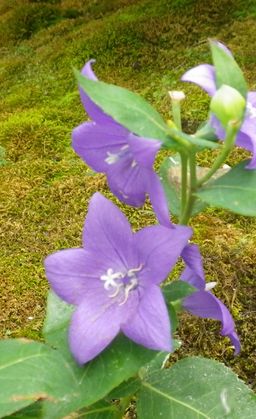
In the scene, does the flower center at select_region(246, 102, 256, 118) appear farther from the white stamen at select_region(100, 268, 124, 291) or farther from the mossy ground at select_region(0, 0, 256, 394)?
the mossy ground at select_region(0, 0, 256, 394)

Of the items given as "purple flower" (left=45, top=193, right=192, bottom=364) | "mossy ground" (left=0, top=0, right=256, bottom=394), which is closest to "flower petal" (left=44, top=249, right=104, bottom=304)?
"purple flower" (left=45, top=193, right=192, bottom=364)

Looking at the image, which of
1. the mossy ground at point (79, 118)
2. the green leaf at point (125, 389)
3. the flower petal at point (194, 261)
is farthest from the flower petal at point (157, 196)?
the mossy ground at point (79, 118)

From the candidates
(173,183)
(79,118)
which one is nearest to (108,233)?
(173,183)

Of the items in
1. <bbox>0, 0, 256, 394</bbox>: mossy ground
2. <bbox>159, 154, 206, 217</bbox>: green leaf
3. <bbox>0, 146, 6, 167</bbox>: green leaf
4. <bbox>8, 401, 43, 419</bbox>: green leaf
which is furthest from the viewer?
<bbox>0, 146, 6, 167</bbox>: green leaf

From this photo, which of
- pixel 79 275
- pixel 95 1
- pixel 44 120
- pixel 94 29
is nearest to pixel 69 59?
pixel 94 29

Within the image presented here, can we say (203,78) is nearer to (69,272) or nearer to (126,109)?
Result: (126,109)

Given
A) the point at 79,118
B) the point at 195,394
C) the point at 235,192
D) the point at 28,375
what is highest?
the point at 235,192

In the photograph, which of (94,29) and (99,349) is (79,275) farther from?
(94,29)
